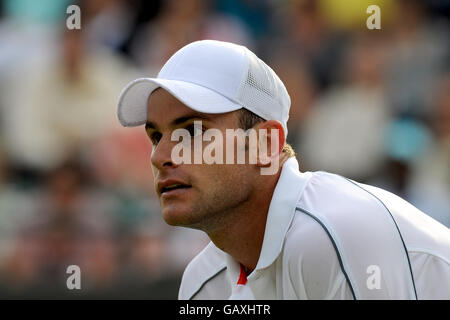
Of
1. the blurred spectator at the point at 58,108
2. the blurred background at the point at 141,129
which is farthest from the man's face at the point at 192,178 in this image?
the blurred spectator at the point at 58,108

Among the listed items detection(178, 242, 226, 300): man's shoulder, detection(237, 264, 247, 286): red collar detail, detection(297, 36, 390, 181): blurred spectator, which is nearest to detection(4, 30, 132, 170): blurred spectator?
detection(297, 36, 390, 181): blurred spectator

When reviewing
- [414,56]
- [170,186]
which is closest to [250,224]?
[170,186]

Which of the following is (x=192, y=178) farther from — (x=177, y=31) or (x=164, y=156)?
(x=177, y=31)

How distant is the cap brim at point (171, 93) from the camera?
3.09 metres

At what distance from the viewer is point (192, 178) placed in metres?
3.09

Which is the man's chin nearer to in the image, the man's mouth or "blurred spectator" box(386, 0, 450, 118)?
the man's mouth

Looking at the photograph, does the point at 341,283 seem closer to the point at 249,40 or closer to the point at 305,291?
the point at 305,291

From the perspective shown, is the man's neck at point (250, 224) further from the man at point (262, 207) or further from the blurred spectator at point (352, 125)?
the blurred spectator at point (352, 125)

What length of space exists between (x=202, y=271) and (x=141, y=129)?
291cm

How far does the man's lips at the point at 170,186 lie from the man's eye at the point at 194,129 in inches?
7.0

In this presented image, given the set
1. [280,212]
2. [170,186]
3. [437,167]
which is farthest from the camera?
[437,167]

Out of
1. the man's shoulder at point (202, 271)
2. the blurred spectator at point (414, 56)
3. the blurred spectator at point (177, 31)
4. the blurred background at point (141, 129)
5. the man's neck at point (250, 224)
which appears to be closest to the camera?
the man's neck at point (250, 224)
